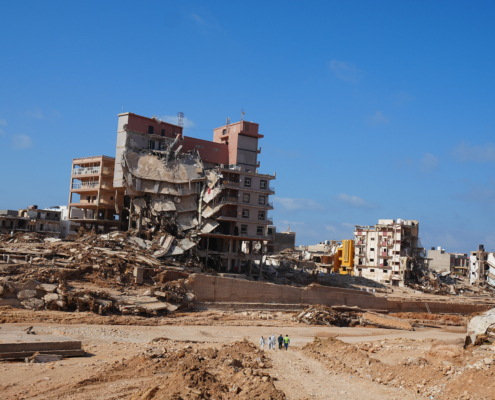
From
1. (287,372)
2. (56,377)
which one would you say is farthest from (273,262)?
(56,377)

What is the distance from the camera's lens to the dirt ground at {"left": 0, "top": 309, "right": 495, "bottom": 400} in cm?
1488

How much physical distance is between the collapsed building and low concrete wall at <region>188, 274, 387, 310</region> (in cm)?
798

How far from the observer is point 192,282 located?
1393 inches

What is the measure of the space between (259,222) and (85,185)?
21383mm

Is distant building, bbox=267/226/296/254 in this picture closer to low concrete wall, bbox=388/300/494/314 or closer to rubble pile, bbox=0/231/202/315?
low concrete wall, bbox=388/300/494/314

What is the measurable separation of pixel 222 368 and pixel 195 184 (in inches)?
1291

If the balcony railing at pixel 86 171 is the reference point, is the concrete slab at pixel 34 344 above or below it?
below

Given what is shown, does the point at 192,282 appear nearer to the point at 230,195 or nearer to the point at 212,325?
the point at 212,325

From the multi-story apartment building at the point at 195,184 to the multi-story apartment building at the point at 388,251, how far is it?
22.3 metres

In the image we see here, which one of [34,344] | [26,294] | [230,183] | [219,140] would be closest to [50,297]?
[26,294]

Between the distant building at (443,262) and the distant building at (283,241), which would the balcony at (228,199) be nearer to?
the distant building at (283,241)

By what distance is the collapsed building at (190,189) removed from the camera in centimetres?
4753

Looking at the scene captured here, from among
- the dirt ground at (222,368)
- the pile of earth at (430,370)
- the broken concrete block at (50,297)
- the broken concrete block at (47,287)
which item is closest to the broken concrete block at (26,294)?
the broken concrete block at (47,287)

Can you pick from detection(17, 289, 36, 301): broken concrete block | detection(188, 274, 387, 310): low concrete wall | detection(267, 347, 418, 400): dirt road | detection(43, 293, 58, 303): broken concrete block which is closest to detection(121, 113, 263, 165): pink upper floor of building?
detection(188, 274, 387, 310): low concrete wall
